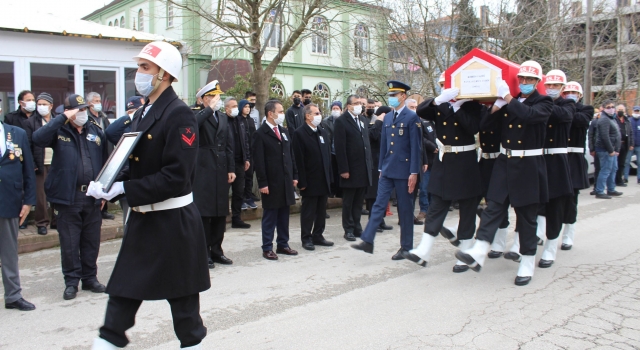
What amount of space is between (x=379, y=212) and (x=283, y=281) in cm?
162

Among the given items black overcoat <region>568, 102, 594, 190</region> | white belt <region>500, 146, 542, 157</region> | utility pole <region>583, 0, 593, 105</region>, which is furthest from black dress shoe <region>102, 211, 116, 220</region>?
utility pole <region>583, 0, 593, 105</region>

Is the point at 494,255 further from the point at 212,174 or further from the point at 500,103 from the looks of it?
the point at 212,174

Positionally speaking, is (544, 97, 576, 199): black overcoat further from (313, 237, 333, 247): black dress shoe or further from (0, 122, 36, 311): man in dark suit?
(0, 122, 36, 311): man in dark suit

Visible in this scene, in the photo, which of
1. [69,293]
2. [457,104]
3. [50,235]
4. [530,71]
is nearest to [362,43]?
[457,104]

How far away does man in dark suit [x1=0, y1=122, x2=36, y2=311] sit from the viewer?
5.30 metres

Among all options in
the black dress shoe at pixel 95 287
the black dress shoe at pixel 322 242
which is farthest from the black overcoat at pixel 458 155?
the black dress shoe at pixel 95 287

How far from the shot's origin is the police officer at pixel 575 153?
7.59m

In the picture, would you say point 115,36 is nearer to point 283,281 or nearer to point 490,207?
point 283,281

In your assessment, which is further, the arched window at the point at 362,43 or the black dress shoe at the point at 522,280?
the arched window at the point at 362,43

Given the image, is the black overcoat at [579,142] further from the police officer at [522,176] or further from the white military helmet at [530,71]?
the white military helmet at [530,71]

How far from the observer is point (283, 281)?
621 centimetres

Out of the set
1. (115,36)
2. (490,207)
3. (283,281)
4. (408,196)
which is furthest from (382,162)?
(115,36)

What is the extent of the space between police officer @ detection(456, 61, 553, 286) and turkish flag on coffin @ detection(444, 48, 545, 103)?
11cm

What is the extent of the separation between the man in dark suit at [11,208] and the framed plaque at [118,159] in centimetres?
265
